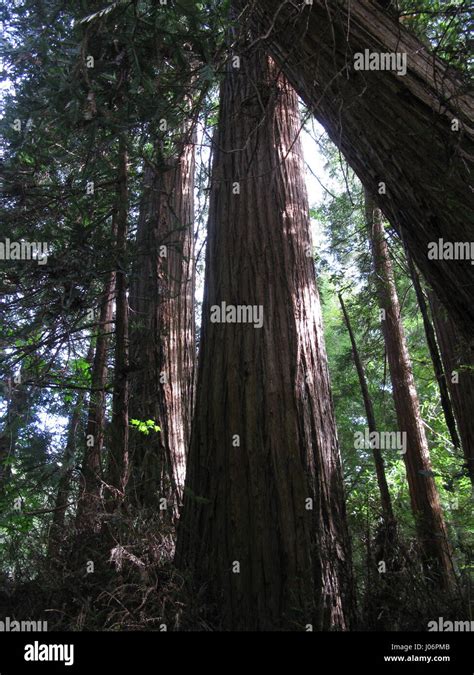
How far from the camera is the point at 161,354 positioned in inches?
228

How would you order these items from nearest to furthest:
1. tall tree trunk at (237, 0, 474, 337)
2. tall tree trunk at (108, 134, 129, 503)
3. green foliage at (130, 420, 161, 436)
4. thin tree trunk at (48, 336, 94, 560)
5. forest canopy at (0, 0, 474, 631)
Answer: tall tree trunk at (237, 0, 474, 337) < forest canopy at (0, 0, 474, 631) < thin tree trunk at (48, 336, 94, 560) < tall tree trunk at (108, 134, 129, 503) < green foliage at (130, 420, 161, 436)

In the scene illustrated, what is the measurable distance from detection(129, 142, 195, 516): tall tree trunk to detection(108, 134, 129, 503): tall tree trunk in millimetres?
476

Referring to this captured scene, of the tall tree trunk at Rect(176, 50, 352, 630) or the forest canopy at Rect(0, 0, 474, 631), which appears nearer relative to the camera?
the forest canopy at Rect(0, 0, 474, 631)

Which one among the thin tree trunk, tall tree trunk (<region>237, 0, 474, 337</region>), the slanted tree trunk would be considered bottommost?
the thin tree trunk

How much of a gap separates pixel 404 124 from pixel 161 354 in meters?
3.96

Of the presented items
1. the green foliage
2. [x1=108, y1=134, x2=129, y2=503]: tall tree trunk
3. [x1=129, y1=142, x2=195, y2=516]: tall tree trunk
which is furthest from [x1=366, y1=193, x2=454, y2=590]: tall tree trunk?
[x1=108, y1=134, x2=129, y2=503]: tall tree trunk


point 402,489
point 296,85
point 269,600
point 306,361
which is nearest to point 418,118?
point 296,85

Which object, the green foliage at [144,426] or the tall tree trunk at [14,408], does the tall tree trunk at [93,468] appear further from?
the tall tree trunk at [14,408]

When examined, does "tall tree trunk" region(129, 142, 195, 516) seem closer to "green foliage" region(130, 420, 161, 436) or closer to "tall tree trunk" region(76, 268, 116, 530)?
"green foliage" region(130, 420, 161, 436)

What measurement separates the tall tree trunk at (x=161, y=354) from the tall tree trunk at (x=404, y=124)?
233cm

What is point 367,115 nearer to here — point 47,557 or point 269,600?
point 269,600

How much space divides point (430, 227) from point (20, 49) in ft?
9.34

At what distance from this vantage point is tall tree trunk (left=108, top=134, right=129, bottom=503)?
3939 mm

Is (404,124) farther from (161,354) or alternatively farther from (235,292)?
(161,354)
